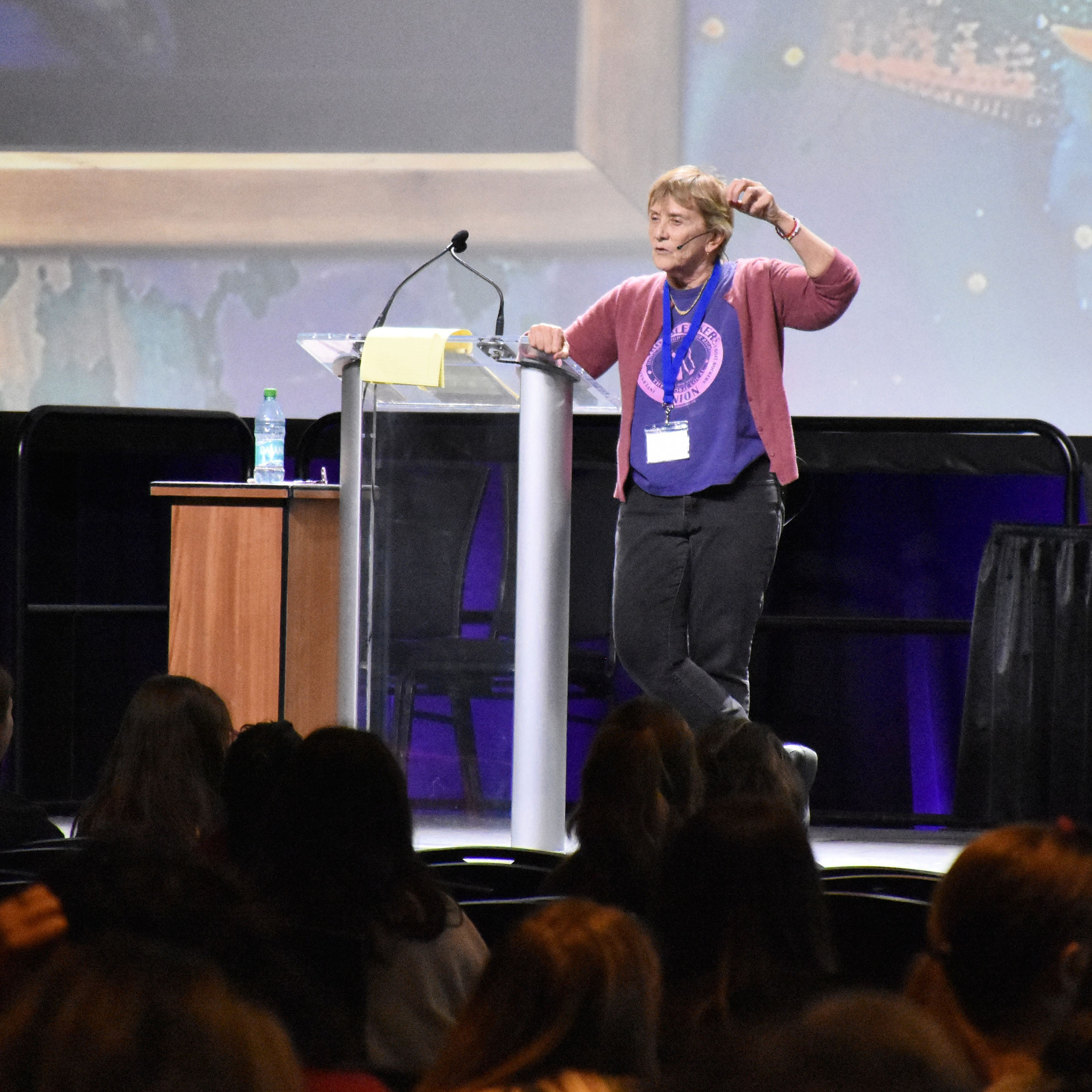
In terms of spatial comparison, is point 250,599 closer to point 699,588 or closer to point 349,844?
point 699,588

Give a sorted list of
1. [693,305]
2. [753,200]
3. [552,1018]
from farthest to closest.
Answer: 1. [693,305]
2. [753,200]
3. [552,1018]

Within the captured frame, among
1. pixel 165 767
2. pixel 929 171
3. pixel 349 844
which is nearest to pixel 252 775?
pixel 165 767

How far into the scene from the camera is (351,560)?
2955 millimetres

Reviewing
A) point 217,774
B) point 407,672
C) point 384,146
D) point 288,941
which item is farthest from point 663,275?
point 288,941

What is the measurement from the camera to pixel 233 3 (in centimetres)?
438

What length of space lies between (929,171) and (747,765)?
105 inches

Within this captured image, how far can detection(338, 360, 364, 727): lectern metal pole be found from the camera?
2939mm

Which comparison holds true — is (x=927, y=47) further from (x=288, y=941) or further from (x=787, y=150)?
(x=288, y=941)

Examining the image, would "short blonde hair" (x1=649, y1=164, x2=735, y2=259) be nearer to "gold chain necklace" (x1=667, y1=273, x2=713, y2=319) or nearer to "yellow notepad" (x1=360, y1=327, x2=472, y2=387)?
"gold chain necklace" (x1=667, y1=273, x2=713, y2=319)

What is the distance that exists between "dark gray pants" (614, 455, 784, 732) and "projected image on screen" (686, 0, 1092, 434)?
1.48 meters

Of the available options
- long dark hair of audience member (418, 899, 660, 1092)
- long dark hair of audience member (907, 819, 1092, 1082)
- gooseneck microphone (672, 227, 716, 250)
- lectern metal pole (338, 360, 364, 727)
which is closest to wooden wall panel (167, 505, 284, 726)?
lectern metal pole (338, 360, 364, 727)

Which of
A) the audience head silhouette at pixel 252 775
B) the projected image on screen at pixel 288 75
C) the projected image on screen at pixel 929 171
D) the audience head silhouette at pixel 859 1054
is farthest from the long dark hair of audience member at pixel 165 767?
the projected image on screen at pixel 288 75

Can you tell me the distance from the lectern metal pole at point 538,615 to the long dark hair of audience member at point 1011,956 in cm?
180

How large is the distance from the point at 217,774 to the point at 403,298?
8.36 feet
